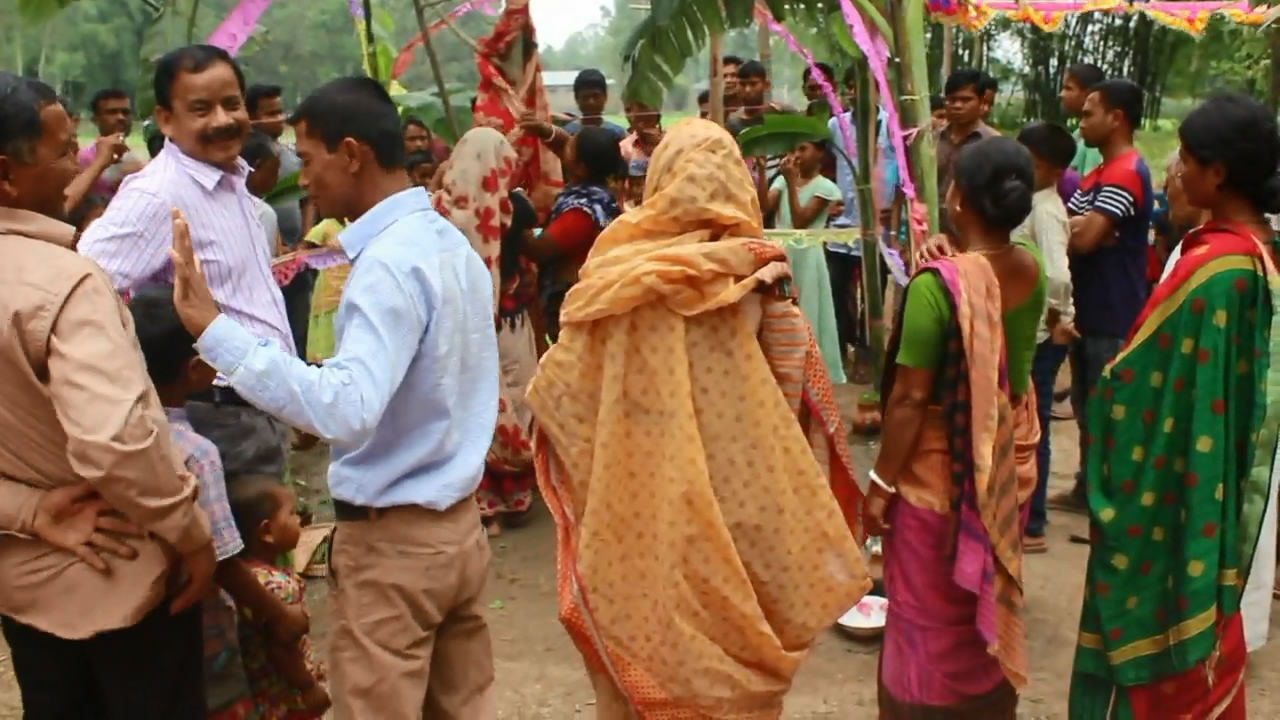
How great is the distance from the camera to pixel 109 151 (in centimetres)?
498

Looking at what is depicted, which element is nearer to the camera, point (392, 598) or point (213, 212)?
point (392, 598)

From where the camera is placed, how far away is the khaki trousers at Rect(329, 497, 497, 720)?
2416 millimetres

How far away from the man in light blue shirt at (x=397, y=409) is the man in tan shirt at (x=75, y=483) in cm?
33

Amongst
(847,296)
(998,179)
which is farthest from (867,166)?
(847,296)

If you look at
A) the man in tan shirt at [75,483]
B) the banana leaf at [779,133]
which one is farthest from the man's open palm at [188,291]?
the banana leaf at [779,133]

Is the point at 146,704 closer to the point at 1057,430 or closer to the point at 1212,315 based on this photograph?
the point at 1212,315

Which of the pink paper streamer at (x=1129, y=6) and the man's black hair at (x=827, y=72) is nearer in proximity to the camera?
the man's black hair at (x=827, y=72)

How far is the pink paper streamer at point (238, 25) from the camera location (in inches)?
189

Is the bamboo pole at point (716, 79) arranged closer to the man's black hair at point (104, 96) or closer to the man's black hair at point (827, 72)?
the man's black hair at point (827, 72)

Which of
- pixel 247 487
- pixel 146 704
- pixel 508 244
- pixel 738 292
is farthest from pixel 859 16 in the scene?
pixel 146 704

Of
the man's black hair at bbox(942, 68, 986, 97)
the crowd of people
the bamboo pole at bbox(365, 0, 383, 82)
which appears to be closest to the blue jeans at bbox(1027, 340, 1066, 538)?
the man's black hair at bbox(942, 68, 986, 97)

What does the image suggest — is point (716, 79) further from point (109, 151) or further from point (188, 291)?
point (188, 291)

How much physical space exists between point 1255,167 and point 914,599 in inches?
50.3

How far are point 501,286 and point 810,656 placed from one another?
2.07 meters
